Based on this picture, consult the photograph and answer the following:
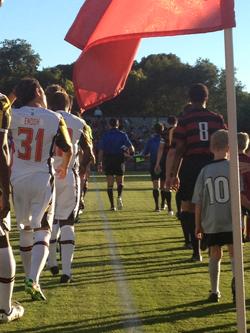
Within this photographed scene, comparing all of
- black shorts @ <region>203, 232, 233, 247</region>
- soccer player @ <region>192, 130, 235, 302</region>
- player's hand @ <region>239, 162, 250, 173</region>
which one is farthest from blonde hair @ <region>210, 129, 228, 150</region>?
player's hand @ <region>239, 162, 250, 173</region>

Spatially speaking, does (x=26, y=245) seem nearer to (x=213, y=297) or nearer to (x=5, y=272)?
(x=5, y=272)

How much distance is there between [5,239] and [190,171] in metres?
3.02

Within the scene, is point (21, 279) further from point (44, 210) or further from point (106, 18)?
point (106, 18)

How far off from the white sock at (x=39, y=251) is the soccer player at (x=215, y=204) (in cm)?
142

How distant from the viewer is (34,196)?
6172 millimetres

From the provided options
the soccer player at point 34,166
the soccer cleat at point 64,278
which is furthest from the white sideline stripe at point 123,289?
the soccer player at point 34,166

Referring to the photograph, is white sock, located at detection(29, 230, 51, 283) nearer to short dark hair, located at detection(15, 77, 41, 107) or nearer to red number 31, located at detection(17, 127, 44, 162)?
red number 31, located at detection(17, 127, 44, 162)

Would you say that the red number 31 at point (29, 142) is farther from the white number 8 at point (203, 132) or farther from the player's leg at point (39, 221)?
the white number 8 at point (203, 132)

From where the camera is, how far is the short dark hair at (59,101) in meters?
7.29

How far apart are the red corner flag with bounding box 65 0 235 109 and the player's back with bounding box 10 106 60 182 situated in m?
1.49

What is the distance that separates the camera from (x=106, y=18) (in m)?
4.34

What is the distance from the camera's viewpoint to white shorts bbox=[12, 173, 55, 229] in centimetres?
616

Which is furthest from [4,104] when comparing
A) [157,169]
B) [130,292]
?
[157,169]

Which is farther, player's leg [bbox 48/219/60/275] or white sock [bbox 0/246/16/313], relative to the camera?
player's leg [bbox 48/219/60/275]
